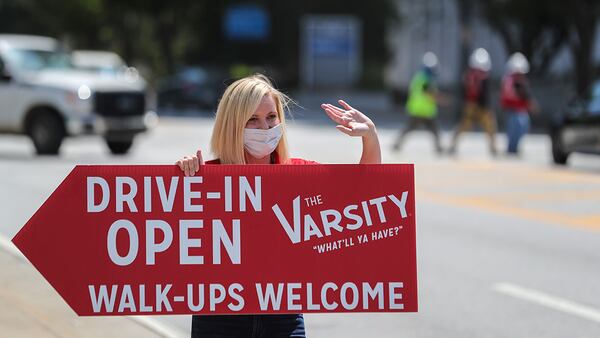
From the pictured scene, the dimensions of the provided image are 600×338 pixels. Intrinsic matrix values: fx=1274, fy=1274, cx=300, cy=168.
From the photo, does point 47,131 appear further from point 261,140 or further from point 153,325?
point 261,140

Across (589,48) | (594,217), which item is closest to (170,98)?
(589,48)

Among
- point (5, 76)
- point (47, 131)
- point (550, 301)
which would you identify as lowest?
point (550, 301)

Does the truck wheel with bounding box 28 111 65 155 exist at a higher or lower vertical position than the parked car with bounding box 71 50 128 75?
lower

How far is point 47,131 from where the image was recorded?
20.7 meters

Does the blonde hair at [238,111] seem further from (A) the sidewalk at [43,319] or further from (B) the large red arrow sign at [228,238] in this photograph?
(A) the sidewalk at [43,319]

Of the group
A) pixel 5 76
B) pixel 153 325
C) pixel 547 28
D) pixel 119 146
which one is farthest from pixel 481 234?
pixel 547 28

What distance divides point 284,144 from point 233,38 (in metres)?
54.9

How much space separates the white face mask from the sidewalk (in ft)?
8.30

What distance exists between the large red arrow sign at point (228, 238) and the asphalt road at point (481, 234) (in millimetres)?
2654

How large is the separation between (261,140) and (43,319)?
311 cm

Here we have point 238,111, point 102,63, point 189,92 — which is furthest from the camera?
point 189,92

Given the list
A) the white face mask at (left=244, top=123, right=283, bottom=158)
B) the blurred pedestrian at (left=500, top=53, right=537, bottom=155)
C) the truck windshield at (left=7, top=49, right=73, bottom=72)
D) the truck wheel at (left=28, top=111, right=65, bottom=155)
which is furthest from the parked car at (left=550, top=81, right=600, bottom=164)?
the white face mask at (left=244, top=123, right=283, bottom=158)

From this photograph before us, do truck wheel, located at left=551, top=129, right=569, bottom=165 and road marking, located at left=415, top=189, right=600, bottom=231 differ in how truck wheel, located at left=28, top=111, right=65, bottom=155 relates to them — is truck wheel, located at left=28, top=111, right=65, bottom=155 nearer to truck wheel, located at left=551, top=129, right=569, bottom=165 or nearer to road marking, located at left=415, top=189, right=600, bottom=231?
road marking, located at left=415, top=189, right=600, bottom=231

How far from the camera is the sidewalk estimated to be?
6895 millimetres
